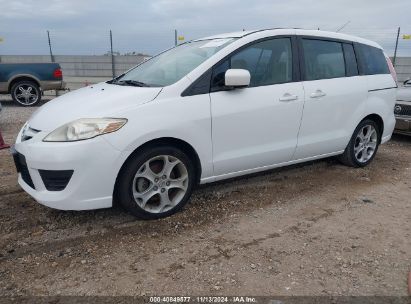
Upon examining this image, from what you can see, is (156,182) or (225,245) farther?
(156,182)

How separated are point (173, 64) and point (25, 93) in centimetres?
839

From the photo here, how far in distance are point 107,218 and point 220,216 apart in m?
1.06

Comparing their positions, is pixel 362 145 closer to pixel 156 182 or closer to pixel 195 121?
pixel 195 121

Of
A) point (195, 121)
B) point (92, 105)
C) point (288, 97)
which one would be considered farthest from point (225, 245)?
point (288, 97)

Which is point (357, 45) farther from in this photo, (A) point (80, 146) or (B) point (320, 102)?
(A) point (80, 146)

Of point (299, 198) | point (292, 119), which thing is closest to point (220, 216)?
point (299, 198)

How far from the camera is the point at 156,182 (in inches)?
136

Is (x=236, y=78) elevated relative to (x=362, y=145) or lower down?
elevated

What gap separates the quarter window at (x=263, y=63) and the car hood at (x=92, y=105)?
2.24ft

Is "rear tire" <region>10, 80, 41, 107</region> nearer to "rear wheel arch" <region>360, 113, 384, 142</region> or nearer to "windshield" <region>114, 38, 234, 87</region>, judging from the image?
"windshield" <region>114, 38, 234, 87</region>

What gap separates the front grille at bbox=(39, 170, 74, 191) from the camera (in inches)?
120

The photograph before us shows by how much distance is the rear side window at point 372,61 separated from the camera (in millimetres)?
4921

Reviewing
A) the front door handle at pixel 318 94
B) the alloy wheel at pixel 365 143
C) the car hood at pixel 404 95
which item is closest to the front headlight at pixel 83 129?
the front door handle at pixel 318 94

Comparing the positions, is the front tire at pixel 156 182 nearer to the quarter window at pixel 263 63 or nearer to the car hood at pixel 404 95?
the quarter window at pixel 263 63
